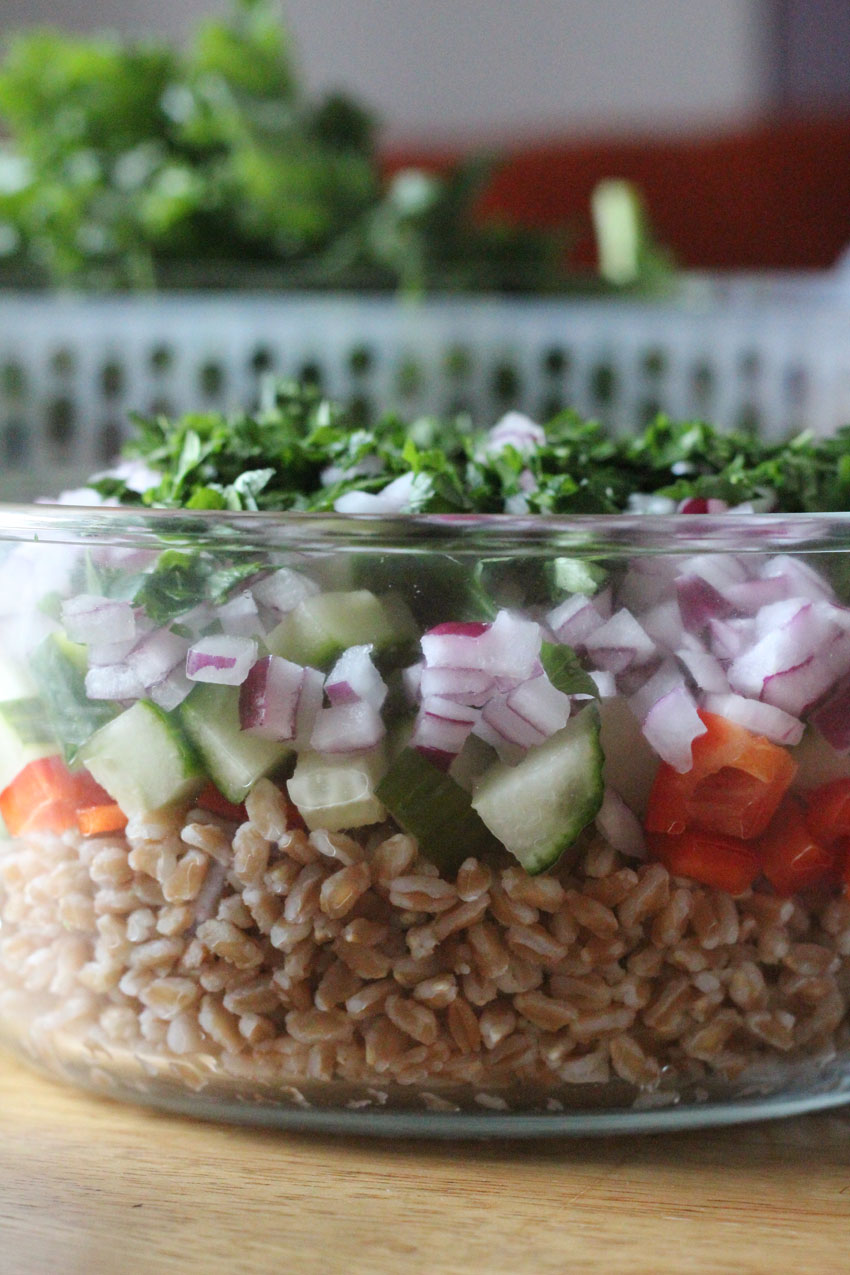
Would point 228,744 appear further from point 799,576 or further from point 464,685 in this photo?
point 799,576

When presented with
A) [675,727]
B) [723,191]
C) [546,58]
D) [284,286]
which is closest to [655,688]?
[675,727]

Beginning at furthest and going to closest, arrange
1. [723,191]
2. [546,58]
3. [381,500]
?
1. [546,58]
2. [723,191]
3. [381,500]

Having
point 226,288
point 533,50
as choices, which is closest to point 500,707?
point 226,288

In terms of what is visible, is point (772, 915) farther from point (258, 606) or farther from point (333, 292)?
point (333, 292)

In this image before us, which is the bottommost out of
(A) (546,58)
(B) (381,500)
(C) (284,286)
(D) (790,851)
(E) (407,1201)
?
(E) (407,1201)

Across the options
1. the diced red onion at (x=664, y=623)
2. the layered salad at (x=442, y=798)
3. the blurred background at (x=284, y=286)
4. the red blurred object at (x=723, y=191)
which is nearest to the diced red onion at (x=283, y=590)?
the layered salad at (x=442, y=798)

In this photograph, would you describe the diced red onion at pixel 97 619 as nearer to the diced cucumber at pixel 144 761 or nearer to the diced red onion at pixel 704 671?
the diced cucumber at pixel 144 761

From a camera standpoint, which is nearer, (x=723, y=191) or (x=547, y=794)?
(x=547, y=794)
